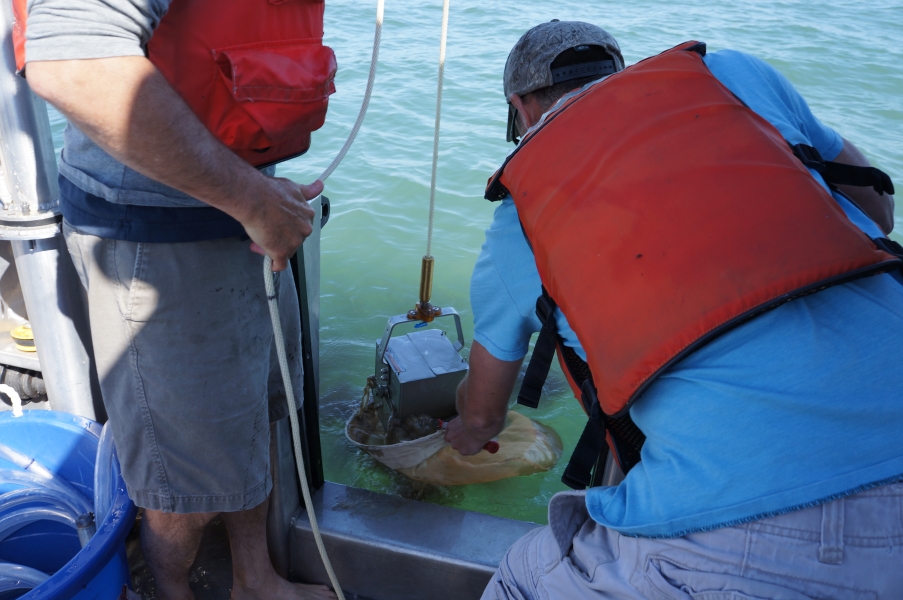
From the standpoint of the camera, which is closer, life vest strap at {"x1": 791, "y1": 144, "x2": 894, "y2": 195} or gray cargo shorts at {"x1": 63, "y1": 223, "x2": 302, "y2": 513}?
life vest strap at {"x1": 791, "y1": 144, "x2": 894, "y2": 195}

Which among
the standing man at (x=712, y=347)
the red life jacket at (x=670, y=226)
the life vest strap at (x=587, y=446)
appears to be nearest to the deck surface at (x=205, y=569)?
the life vest strap at (x=587, y=446)

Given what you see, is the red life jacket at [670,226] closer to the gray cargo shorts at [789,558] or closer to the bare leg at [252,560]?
the gray cargo shorts at [789,558]

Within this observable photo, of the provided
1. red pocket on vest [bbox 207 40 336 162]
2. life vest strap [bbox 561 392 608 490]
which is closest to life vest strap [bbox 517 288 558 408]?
life vest strap [bbox 561 392 608 490]

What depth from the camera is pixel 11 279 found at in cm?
287

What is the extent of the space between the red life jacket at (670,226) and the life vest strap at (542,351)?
62mm

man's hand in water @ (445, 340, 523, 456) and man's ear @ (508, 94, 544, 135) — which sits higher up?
man's ear @ (508, 94, 544, 135)

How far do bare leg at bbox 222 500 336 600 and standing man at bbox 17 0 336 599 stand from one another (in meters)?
0.06

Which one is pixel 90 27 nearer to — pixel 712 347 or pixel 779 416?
pixel 712 347

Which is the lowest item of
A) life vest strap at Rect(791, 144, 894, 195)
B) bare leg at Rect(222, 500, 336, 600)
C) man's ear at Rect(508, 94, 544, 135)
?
bare leg at Rect(222, 500, 336, 600)

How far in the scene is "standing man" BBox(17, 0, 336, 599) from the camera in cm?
135

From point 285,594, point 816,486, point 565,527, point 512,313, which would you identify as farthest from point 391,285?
point 816,486

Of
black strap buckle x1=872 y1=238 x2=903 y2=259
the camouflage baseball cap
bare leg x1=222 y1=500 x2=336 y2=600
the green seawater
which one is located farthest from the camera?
the green seawater

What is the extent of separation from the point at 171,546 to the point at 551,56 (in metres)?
1.79

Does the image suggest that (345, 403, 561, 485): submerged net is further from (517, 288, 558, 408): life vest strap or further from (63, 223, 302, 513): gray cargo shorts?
(517, 288, 558, 408): life vest strap
